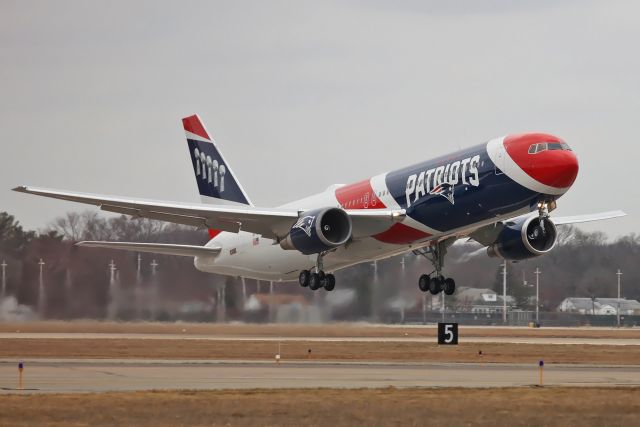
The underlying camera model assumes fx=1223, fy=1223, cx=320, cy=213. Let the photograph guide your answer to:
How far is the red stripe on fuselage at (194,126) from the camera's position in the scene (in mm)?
68375

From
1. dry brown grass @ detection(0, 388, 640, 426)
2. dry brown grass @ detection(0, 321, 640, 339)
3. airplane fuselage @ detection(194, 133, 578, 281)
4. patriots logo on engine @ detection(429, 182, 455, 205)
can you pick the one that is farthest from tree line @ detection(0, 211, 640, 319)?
A: dry brown grass @ detection(0, 388, 640, 426)

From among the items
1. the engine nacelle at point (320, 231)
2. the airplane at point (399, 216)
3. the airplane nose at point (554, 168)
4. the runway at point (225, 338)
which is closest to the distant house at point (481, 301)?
the runway at point (225, 338)

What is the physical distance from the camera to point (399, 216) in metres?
50.9

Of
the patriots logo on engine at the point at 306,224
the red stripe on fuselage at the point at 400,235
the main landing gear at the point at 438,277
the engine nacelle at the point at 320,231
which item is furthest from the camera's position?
the main landing gear at the point at 438,277

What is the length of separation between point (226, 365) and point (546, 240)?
49.6ft

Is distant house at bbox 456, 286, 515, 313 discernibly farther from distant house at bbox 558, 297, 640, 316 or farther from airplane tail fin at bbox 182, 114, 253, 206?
airplane tail fin at bbox 182, 114, 253, 206

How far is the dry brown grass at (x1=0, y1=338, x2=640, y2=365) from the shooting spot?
57250mm

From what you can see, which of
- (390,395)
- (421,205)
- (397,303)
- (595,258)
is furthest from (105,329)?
(595,258)

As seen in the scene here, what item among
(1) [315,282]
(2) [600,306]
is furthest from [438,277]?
(2) [600,306]

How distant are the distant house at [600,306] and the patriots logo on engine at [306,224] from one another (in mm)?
68232

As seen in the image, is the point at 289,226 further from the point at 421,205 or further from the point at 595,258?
the point at 595,258

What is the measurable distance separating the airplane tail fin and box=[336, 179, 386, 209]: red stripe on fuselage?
10449 millimetres

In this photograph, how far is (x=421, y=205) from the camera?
5009 centimetres

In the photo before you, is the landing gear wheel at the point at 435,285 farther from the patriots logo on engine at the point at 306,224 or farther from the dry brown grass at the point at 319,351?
the patriots logo on engine at the point at 306,224
